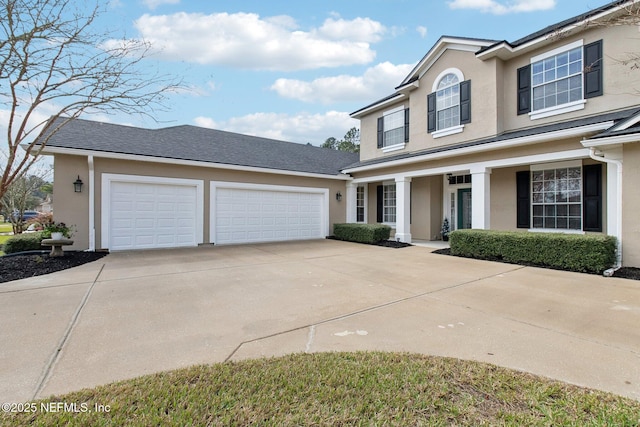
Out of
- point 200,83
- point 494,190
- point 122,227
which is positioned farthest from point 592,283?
point 122,227

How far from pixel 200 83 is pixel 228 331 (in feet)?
20.1

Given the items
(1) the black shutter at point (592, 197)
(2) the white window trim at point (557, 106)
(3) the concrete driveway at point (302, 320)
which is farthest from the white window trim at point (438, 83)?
(3) the concrete driveway at point (302, 320)

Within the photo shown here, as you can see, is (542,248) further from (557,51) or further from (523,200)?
(557,51)

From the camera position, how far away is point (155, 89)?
22.4ft

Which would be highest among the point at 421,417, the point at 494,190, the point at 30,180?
the point at 30,180

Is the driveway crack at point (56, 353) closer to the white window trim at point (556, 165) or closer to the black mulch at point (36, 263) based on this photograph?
the black mulch at point (36, 263)

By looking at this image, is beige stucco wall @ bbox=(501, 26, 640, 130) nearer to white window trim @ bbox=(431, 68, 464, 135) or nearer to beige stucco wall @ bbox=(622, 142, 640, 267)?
beige stucco wall @ bbox=(622, 142, 640, 267)

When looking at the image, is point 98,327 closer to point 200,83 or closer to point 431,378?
point 431,378

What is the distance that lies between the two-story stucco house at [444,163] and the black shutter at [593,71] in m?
0.03

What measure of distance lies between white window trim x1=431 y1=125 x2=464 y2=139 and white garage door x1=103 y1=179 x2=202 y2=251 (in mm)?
8725

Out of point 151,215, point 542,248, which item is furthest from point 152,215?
point 542,248

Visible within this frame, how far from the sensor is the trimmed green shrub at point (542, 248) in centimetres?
637

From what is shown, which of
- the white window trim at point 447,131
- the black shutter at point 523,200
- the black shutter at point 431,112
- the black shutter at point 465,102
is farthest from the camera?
the black shutter at point 431,112

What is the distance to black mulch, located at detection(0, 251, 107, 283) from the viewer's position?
19.9ft
